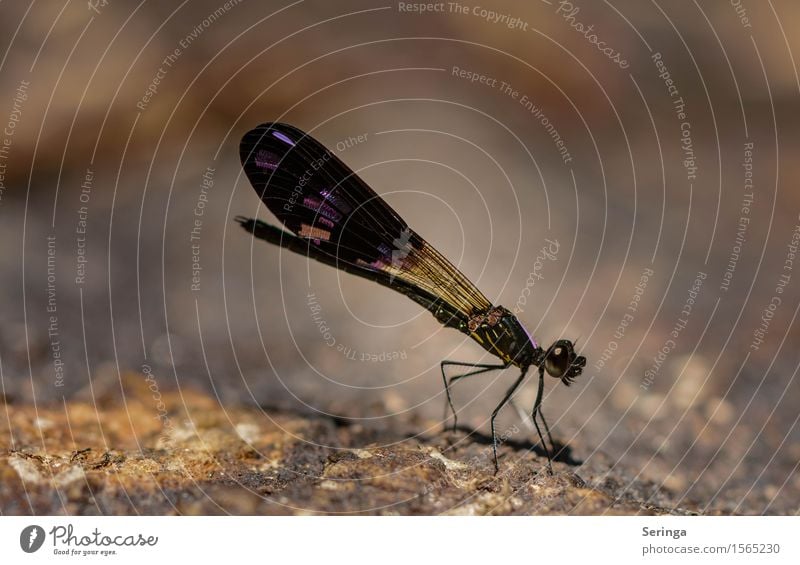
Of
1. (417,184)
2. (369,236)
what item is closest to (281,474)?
(369,236)

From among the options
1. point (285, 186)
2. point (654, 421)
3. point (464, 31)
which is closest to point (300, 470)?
point (285, 186)

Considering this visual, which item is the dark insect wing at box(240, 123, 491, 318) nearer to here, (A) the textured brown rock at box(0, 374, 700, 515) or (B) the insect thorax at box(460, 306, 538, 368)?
(B) the insect thorax at box(460, 306, 538, 368)

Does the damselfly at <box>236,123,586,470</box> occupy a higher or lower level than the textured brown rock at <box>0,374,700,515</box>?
higher

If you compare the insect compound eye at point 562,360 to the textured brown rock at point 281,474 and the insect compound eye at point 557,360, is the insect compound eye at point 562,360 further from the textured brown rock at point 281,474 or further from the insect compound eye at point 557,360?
the textured brown rock at point 281,474

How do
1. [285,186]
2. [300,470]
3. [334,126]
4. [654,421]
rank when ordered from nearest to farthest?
[285,186] < [300,470] < [654,421] < [334,126]

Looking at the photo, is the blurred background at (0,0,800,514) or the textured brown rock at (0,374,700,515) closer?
the textured brown rock at (0,374,700,515)

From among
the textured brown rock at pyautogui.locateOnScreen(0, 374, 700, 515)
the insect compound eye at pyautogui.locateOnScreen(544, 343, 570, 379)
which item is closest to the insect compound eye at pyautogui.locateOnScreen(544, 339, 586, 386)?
the insect compound eye at pyautogui.locateOnScreen(544, 343, 570, 379)

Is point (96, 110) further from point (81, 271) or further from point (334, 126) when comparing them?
point (334, 126)

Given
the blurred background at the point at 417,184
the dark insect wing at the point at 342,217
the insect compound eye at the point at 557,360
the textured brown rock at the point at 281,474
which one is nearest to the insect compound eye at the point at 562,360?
the insect compound eye at the point at 557,360
